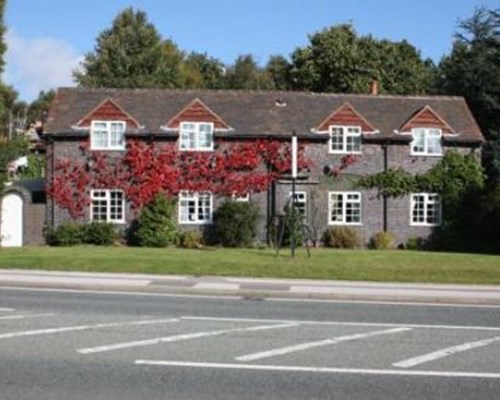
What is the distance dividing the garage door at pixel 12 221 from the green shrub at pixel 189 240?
701 cm

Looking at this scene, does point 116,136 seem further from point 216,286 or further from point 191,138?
point 216,286

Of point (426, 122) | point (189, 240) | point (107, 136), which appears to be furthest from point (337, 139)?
point (107, 136)

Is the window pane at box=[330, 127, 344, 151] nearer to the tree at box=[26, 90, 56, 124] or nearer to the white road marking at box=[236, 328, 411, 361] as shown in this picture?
the white road marking at box=[236, 328, 411, 361]

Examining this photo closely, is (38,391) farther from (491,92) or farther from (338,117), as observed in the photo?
(491,92)

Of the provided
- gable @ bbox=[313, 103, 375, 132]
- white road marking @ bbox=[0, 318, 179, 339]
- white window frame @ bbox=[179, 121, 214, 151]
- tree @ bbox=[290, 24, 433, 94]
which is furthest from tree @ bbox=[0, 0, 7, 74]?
tree @ bbox=[290, 24, 433, 94]

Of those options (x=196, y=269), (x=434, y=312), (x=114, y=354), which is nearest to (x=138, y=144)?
(x=196, y=269)

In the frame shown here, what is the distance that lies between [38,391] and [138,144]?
32.5 meters

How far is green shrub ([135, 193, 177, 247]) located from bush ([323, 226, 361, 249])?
696cm

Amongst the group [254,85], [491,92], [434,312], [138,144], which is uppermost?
[254,85]

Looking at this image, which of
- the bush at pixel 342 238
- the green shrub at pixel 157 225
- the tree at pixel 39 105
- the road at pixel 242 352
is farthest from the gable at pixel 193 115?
the tree at pixel 39 105

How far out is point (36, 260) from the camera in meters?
24.7

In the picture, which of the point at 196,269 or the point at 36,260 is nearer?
the point at 196,269

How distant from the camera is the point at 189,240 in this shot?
39.2 metres

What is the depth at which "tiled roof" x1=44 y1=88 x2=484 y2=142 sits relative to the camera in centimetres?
4122
